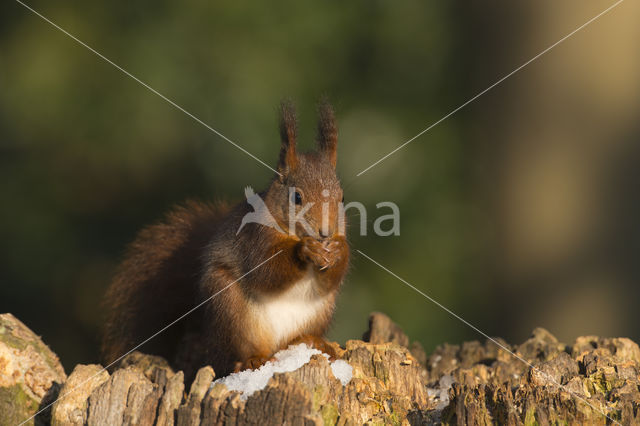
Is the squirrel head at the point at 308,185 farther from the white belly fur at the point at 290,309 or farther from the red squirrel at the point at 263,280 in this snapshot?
the white belly fur at the point at 290,309

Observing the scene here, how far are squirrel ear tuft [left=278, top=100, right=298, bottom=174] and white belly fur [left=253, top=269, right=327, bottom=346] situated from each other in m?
0.29

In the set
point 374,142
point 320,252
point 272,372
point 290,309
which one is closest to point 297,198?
point 320,252

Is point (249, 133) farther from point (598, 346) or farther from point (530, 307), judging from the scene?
point (598, 346)

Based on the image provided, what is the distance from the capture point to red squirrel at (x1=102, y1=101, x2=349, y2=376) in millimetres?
1973

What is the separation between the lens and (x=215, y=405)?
1.33 meters

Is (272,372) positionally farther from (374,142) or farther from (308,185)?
(374,142)

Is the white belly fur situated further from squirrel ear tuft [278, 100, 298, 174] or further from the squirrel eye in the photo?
squirrel ear tuft [278, 100, 298, 174]

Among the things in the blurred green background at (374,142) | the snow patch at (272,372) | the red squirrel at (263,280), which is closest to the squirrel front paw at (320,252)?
the red squirrel at (263,280)

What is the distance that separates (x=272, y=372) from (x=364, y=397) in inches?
10.0

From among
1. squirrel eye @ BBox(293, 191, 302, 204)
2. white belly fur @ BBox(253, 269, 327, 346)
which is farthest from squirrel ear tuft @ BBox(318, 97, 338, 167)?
white belly fur @ BBox(253, 269, 327, 346)

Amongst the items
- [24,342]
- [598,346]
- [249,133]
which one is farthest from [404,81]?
[24,342]

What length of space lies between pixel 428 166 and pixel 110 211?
1.57 metres

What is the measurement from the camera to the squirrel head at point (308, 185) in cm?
196

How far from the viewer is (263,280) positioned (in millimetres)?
1976
